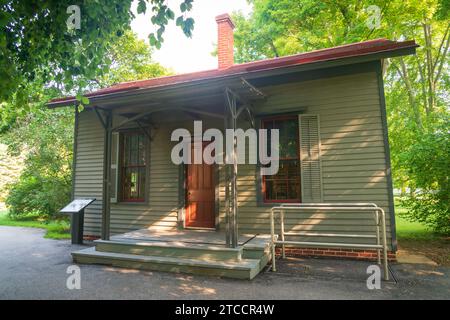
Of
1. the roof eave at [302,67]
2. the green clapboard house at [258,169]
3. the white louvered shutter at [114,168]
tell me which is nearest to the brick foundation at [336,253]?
the green clapboard house at [258,169]

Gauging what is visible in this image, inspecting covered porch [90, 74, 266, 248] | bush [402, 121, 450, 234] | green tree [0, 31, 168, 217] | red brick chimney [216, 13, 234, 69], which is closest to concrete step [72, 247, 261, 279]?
covered porch [90, 74, 266, 248]

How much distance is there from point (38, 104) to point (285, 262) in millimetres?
11659

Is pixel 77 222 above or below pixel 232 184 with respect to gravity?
below

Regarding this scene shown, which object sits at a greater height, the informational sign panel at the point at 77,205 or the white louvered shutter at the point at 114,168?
the white louvered shutter at the point at 114,168

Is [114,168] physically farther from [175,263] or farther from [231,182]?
[231,182]

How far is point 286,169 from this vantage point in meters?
5.82

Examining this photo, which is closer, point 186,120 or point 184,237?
point 184,237

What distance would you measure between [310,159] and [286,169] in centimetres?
56

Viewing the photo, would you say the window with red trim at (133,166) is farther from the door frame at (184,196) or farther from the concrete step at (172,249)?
the concrete step at (172,249)

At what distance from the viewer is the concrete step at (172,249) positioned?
4375 millimetres

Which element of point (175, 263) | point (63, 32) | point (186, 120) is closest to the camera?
point (63, 32)

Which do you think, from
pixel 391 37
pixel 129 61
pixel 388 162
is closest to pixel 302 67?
pixel 388 162

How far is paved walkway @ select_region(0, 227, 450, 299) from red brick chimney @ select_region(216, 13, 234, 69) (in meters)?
5.57

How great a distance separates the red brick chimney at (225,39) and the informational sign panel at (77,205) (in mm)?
5187
